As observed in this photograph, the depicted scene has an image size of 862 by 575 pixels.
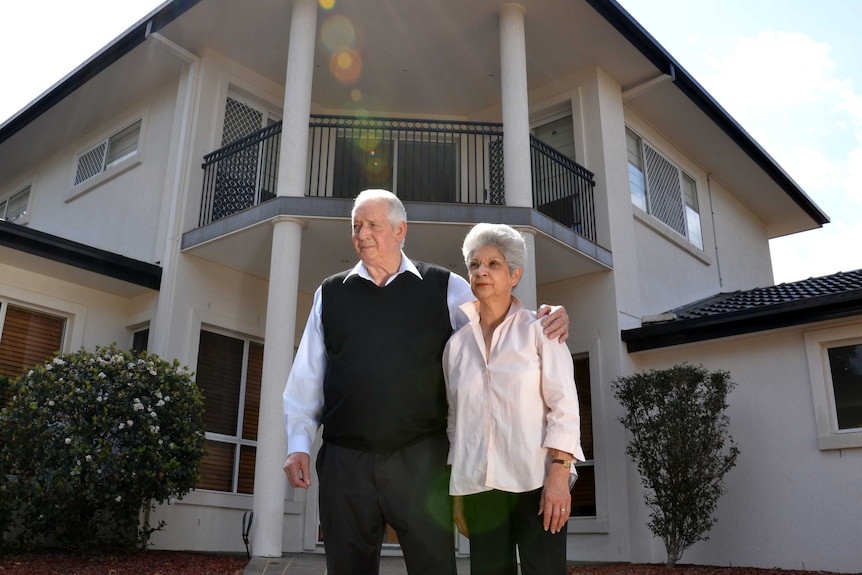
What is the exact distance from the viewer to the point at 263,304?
1022 cm

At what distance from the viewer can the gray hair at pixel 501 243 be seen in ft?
9.66

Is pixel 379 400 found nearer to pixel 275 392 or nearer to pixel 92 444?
pixel 92 444

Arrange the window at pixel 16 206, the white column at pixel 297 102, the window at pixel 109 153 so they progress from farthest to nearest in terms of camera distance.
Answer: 1. the window at pixel 16 206
2. the window at pixel 109 153
3. the white column at pixel 297 102

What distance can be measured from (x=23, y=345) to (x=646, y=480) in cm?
700

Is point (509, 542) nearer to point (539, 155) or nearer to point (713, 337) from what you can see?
point (713, 337)

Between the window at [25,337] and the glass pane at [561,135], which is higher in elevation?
the glass pane at [561,135]

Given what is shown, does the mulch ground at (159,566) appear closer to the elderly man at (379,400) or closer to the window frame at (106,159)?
the elderly man at (379,400)

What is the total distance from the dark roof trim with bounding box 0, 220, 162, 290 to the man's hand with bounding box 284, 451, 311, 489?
6367 millimetres

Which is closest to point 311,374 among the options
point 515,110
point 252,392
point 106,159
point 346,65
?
point 515,110

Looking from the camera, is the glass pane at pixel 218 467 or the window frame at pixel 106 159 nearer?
the glass pane at pixel 218 467

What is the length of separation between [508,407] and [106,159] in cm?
1041

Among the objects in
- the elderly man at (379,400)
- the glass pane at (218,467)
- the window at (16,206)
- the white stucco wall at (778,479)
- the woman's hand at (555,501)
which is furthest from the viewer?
the window at (16,206)

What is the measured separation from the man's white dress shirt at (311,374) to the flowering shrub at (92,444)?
460 cm

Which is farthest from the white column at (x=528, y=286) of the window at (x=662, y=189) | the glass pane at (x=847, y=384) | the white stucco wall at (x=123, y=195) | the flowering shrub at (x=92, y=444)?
the white stucco wall at (x=123, y=195)
